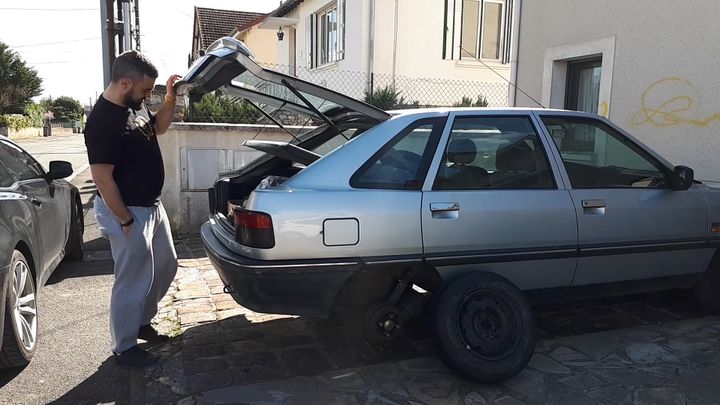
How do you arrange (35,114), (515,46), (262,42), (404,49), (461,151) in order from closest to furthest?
1. (461,151)
2. (515,46)
3. (404,49)
4. (262,42)
5. (35,114)

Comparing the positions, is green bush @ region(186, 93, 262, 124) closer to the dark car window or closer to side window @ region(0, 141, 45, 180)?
side window @ region(0, 141, 45, 180)

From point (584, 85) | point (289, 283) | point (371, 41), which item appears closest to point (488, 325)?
point (289, 283)

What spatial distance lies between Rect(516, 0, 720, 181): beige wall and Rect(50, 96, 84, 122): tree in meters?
58.7

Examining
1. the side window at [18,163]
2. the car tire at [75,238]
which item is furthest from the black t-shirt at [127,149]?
the car tire at [75,238]

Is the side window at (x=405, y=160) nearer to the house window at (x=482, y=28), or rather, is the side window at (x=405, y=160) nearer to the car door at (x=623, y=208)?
the car door at (x=623, y=208)

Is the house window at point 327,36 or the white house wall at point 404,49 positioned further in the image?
the house window at point 327,36

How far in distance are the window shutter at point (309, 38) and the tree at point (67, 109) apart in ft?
158

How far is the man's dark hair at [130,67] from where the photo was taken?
3.23 m

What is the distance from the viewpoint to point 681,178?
385 centimetres

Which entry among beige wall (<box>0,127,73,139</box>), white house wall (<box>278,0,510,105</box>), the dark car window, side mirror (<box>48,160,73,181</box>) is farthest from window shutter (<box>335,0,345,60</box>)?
beige wall (<box>0,127,73,139</box>)

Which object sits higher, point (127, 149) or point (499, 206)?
Answer: point (127, 149)

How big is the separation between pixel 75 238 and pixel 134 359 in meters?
2.97

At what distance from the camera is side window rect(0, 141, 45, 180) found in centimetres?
434

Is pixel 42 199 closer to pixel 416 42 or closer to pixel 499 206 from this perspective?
pixel 499 206
